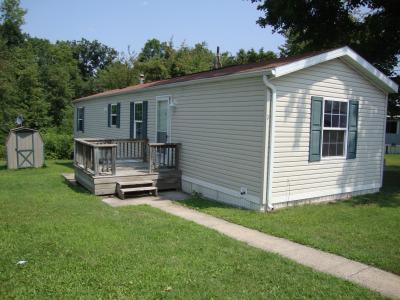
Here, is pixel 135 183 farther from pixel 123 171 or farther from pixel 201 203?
pixel 201 203

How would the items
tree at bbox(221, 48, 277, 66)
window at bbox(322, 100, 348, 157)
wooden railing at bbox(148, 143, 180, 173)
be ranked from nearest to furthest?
window at bbox(322, 100, 348, 157) < wooden railing at bbox(148, 143, 180, 173) < tree at bbox(221, 48, 277, 66)

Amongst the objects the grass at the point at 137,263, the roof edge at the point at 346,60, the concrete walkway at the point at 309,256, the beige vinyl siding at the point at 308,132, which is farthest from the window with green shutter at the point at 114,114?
the roof edge at the point at 346,60

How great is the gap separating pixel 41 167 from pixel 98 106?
155 inches

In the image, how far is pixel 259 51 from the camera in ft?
102

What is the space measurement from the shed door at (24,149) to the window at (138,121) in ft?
15.3

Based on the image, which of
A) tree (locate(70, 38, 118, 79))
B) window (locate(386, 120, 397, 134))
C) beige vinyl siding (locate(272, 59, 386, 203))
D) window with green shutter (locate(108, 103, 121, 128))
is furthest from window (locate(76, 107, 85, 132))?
tree (locate(70, 38, 118, 79))

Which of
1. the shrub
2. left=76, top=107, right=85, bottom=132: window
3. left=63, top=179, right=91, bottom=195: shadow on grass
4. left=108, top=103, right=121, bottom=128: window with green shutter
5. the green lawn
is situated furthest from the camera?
left=76, top=107, right=85, bottom=132: window

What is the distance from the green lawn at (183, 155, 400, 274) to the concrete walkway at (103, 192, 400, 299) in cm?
19

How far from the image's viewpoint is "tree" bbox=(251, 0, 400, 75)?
541 inches

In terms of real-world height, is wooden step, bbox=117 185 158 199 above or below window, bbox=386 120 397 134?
below

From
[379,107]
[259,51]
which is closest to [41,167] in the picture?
[379,107]

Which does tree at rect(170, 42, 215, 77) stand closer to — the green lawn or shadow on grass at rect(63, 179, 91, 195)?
shadow on grass at rect(63, 179, 91, 195)

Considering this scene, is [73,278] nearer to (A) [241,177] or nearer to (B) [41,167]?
(A) [241,177]

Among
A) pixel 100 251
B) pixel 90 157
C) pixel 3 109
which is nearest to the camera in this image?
pixel 100 251
